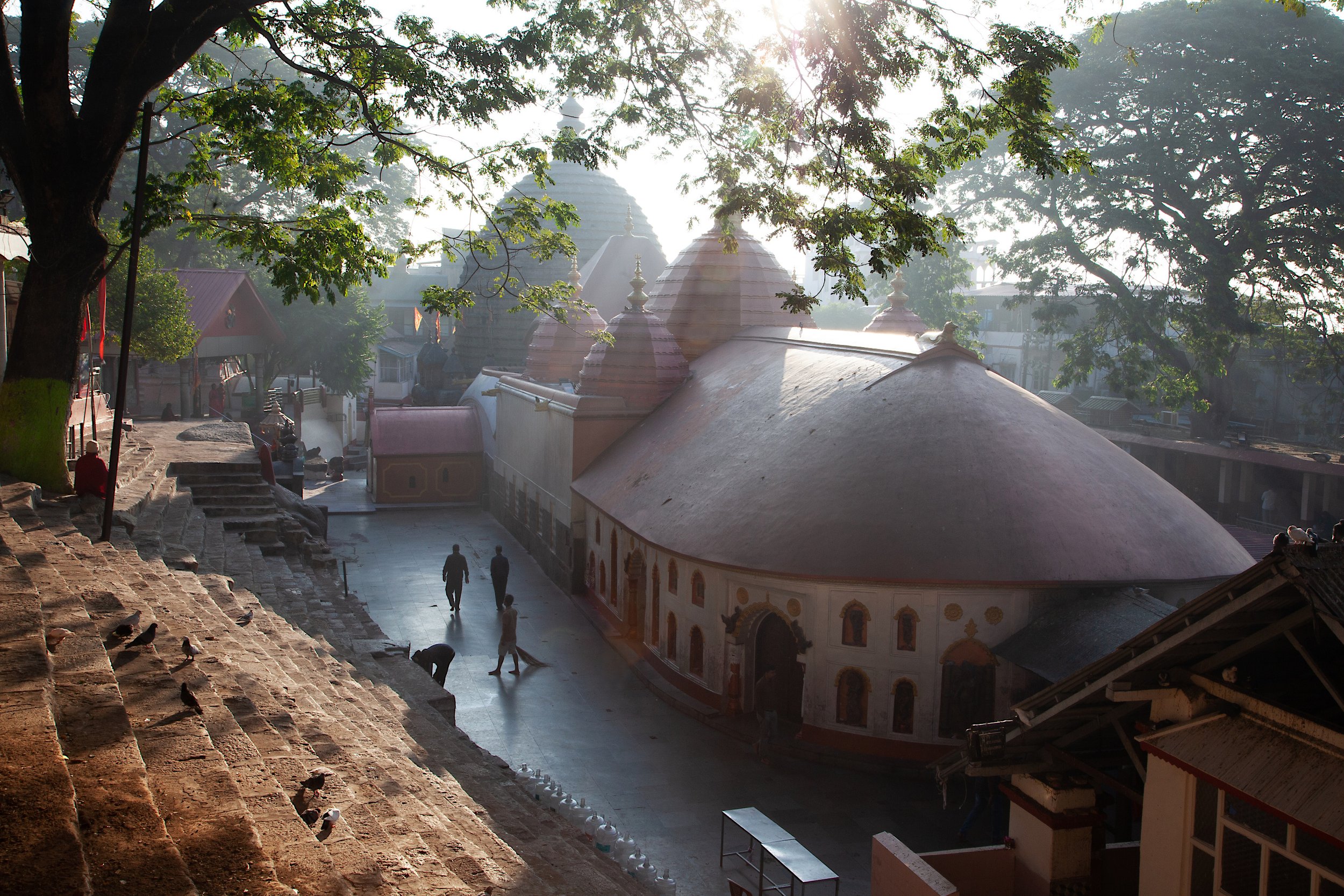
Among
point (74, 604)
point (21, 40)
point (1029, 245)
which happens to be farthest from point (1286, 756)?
point (1029, 245)

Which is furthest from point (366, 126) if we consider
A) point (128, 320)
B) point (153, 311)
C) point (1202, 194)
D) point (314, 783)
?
point (1202, 194)

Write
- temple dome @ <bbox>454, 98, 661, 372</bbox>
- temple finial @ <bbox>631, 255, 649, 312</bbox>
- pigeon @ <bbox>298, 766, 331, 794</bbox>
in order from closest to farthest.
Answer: pigeon @ <bbox>298, 766, 331, 794</bbox>
temple finial @ <bbox>631, 255, 649, 312</bbox>
temple dome @ <bbox>454, 98, 661, 372</bbox>

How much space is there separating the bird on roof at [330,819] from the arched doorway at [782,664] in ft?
31.6

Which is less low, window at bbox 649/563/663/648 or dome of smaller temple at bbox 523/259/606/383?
dome of smaller temple at bbox 523/259/606/383

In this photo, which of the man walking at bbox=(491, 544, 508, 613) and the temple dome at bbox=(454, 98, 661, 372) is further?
the temple dome at bbox=(454, 98, 661, 372)

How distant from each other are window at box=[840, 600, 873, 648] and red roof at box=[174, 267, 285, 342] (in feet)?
85.7

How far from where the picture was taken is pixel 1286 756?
5.28 meters

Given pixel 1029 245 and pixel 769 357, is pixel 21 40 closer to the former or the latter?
pixel 769 357

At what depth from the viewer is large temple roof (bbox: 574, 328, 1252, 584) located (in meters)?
13.5

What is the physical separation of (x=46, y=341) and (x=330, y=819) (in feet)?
26.0

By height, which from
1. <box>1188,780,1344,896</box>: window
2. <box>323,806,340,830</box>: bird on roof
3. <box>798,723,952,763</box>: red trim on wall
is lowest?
<box>798,723,952,763</box>: red trim on wall

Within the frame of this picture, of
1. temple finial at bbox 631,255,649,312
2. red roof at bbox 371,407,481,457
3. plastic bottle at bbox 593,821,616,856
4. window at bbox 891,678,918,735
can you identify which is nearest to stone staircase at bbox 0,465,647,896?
plastic bottle at bbox 593,821,616,856

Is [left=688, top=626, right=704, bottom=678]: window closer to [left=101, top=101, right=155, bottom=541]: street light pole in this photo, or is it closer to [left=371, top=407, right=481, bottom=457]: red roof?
[left=101, top=101, right=155, bottom=541]: street light pole

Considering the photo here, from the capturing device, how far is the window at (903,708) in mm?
13438
